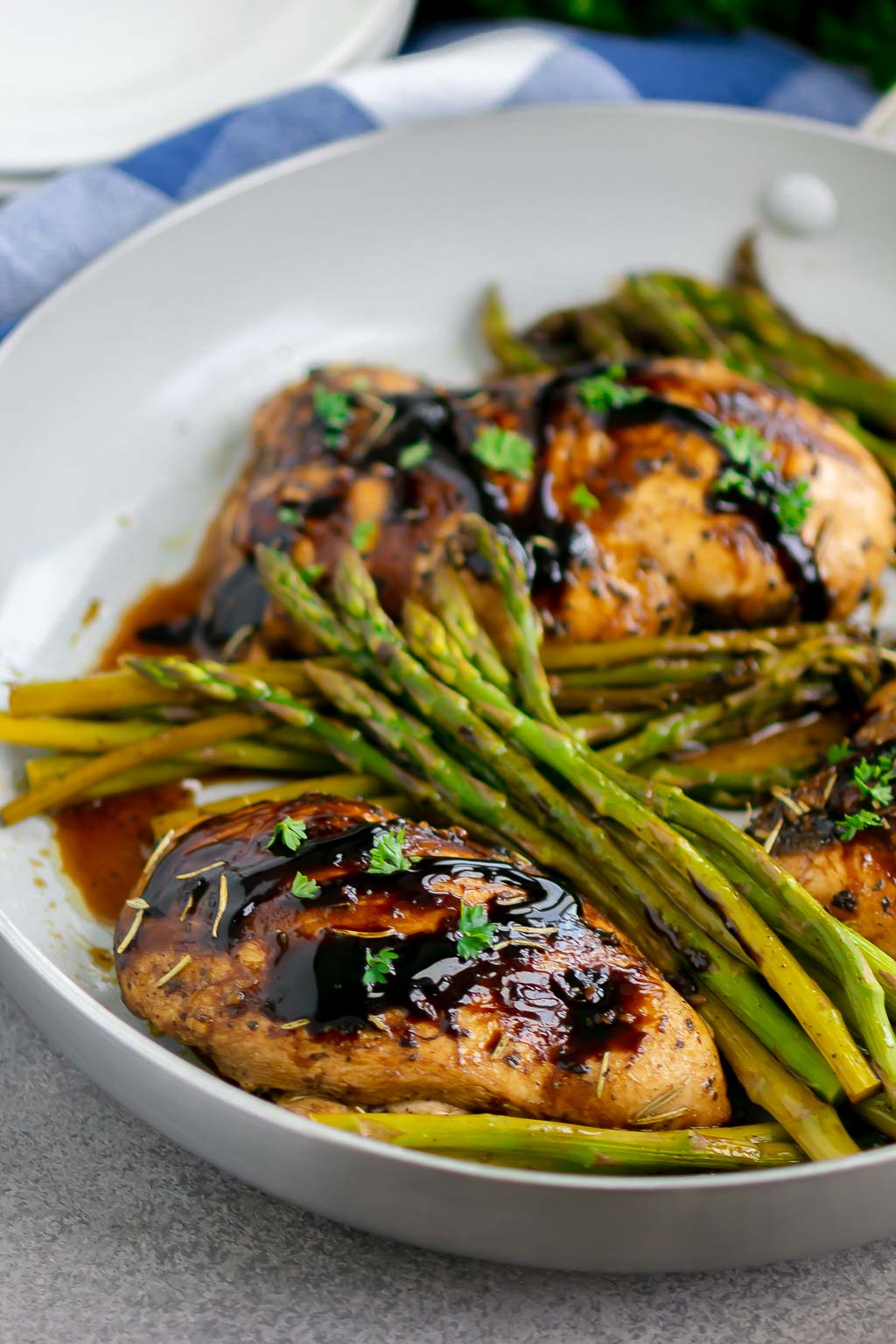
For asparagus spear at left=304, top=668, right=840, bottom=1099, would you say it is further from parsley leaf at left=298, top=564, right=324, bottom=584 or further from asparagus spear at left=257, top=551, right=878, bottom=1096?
parsley leaf at left=298, top=564, right=324, bottom=584

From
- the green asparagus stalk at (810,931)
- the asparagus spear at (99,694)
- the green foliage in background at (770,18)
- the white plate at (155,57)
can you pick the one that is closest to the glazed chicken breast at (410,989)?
the green asparagus stalk at (810,931)

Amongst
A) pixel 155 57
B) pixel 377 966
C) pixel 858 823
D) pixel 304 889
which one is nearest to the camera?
pixel 377 966

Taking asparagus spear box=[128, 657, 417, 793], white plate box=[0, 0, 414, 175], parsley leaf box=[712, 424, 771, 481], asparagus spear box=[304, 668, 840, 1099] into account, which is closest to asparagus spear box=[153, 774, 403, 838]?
asparagus spear box=[128, 657, 417, 793]

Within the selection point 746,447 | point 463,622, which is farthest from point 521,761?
point 746,447

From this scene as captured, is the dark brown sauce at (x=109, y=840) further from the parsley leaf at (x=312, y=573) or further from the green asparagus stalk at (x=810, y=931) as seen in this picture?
the green asparagus stalk at (x=810, y=931)

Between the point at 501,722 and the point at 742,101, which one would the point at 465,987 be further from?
the point at 742,101

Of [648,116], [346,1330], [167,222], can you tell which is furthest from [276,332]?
[346,1330]

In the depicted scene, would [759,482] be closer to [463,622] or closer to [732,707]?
[732,707]
